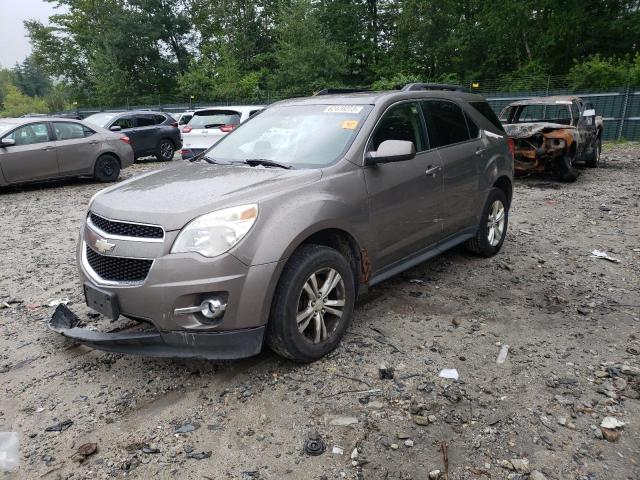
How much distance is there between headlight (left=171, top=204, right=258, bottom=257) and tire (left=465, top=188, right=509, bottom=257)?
310 cm

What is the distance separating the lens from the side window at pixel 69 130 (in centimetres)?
1034

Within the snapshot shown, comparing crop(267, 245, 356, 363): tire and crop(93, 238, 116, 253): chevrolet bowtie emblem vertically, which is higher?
crop(93, 238, 116, 253): chevrolet bowtie emblem

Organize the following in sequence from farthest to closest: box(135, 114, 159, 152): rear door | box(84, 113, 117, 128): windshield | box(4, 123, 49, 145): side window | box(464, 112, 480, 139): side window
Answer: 1. box(135, 114, 159, 152): rear door
2. box(84, 113, 117, 128): windshield
3. box(4, 123, 49, 145): side window
4. box(464, 112, 480, 139): side window

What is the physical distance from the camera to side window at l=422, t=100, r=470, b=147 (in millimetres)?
4434

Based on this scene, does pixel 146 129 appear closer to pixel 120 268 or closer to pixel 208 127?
pixel 208 127

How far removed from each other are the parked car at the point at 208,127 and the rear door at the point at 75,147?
2.10 metres

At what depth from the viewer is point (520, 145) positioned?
32.3ft

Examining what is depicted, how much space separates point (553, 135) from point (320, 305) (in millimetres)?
8202

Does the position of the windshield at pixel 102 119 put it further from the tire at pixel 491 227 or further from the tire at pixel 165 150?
the tire at pixel 491 227

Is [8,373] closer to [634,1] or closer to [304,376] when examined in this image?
[304,376]

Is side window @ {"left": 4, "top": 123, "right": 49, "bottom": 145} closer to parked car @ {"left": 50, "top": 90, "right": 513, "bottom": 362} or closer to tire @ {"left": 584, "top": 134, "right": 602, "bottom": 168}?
parked car @ {"left": 50, "top": 90, "right": 513, "bottom": 362}

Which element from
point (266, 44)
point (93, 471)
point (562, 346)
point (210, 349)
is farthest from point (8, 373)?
point (266, 44)

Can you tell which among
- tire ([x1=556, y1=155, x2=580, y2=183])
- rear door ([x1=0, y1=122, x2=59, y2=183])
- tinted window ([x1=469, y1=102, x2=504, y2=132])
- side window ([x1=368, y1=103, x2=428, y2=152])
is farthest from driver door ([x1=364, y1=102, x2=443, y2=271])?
rear door ([x1=0, y1=122, x2=59, y2=183])

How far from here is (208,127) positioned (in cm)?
1208
